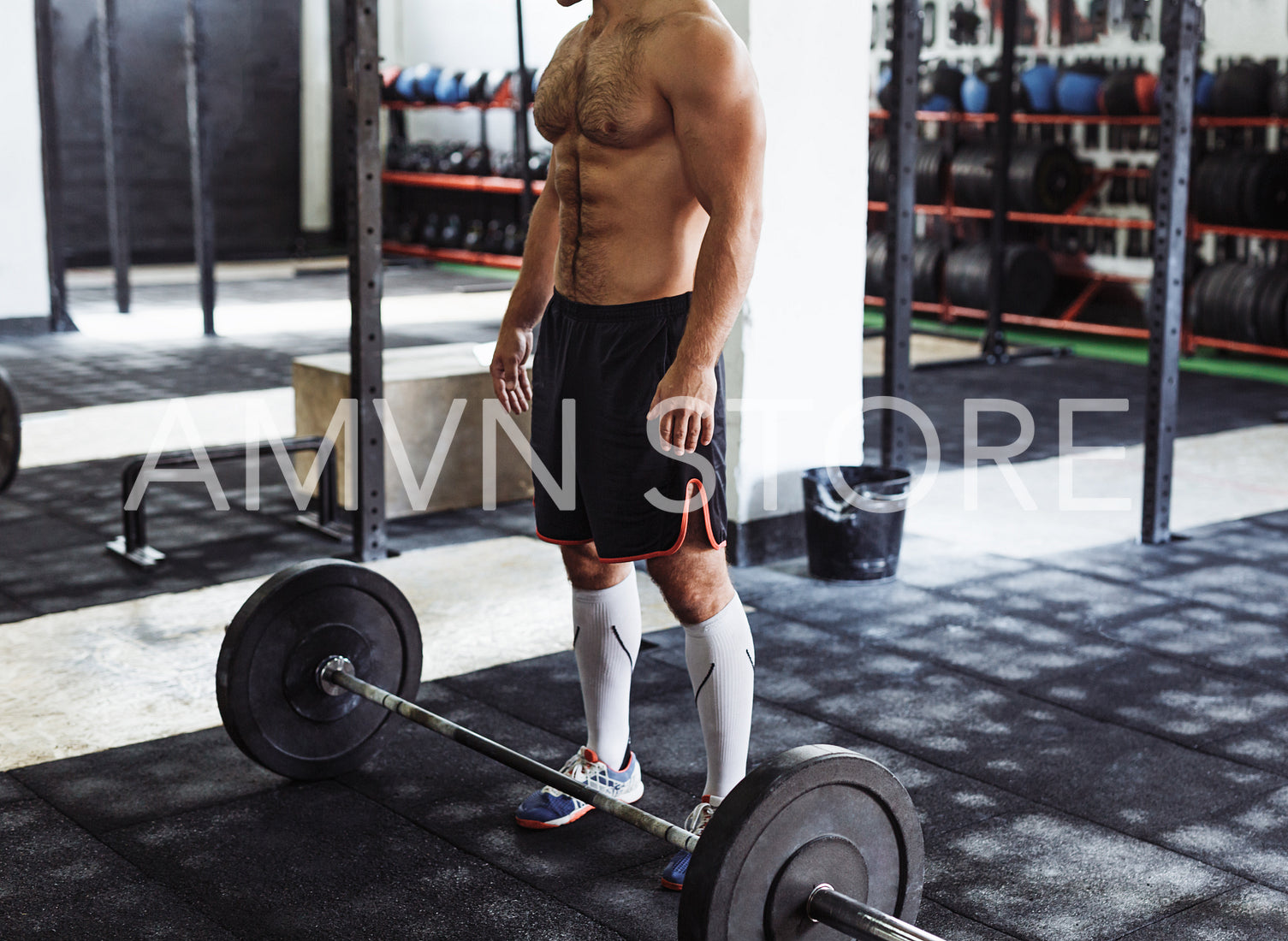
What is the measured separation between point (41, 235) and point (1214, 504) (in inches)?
234

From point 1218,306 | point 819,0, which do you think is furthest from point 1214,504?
point 1218,306

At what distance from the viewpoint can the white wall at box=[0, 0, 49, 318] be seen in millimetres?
7207

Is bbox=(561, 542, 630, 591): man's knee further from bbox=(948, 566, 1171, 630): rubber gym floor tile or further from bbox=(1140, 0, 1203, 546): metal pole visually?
bbox=(1140, 0, 1203, 546): metal pole

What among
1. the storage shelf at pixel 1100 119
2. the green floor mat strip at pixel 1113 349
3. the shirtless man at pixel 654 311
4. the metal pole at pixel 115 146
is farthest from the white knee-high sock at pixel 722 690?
the metal pole at pixel 115 146

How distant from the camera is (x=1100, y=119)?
7.20 metres

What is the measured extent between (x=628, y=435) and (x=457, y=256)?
9.38m

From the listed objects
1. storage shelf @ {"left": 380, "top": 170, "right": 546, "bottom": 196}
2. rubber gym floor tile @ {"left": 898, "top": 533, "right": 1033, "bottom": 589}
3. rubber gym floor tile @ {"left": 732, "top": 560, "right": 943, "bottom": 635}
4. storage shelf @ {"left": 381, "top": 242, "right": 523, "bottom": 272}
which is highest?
storage shelf @ {"left": 380, "top": 170, "right": 546, "bottom": 196}

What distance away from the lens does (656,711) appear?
2596 millimetres

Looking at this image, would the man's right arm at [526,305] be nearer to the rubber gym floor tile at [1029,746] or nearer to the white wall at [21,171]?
the rubber gym floor tile at [1029,746]

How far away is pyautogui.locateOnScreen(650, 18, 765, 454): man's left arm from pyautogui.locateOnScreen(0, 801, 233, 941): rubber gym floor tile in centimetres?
90

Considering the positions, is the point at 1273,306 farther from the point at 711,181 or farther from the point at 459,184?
the point at 459,184

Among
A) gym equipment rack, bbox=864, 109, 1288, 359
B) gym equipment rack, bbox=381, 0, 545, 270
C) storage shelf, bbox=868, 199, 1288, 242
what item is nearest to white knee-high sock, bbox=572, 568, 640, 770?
gym equipment rack, bbox=864, 109, 1288, 359

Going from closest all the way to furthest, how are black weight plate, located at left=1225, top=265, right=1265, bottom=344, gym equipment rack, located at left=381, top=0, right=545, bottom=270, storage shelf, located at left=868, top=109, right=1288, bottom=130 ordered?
black weight plate, located at left=1225, top=265, right=1265, bottom=344, storage shelf, located at left=868, top=109, right=1288, bottom=130, gym equipment rack, located at left=381, top=0, right=545, bottom=270

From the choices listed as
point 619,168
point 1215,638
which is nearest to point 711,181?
point 619,168
